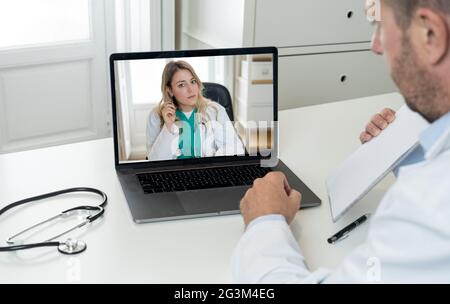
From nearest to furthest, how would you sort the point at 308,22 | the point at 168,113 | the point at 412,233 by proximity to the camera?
the point at 412,233
the point at 168,113
the point at 308,22

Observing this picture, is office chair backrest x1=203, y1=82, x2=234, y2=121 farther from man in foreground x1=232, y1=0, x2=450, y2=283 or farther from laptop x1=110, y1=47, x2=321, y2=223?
man in foreground x1=232, y1=0, x2=450, y2=283

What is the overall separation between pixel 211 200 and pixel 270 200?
160mm

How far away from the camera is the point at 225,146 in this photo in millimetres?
1381

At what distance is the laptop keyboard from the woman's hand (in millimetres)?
105

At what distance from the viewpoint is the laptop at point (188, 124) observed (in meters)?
1.30

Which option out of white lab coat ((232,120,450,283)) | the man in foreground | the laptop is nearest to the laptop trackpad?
the laptop

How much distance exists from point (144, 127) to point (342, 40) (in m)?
1.40

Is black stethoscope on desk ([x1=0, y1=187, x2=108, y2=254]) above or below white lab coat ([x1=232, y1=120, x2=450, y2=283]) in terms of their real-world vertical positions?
below

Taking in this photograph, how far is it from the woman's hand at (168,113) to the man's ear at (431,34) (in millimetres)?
634

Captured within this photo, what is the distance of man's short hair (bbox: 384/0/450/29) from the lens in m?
0.73

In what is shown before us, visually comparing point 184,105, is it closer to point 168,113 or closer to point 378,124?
point 168,113

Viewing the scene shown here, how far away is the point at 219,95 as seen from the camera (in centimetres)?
134

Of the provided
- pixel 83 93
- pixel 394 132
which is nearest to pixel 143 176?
pixel 394 132

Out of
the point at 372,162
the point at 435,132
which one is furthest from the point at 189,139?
the point at 435,132
